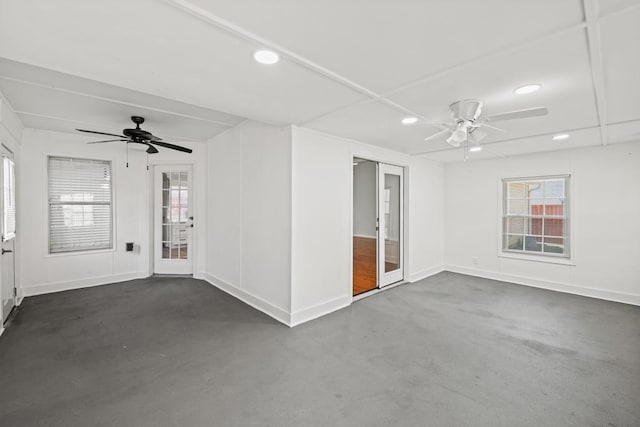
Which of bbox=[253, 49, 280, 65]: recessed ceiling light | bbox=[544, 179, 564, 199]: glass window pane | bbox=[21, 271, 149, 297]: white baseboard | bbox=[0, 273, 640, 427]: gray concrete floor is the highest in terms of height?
bbox=[253, 49, 280, 65]: recessed ceiling light

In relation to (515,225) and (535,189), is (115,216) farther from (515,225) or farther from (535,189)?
(535,189)

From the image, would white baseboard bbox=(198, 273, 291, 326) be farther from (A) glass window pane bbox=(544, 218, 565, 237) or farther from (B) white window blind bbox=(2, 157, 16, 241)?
(A) glass window pane bbox=(544, 218, 565, 237)

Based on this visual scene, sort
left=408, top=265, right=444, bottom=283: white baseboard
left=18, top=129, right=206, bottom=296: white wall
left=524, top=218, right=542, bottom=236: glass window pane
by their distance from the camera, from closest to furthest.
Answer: left=18, top=129, right=206, bottom=296: white wall
left=524, top=218, right=542, bottom=236: glass window pane
left=408, top=265, right=444, bottom=283: white baseboard

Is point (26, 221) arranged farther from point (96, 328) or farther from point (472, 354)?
point (472, 354)

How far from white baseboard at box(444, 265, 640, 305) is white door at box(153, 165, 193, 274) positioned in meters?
5.29

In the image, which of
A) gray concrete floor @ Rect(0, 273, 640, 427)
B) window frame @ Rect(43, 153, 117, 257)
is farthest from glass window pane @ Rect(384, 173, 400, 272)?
window frame @ Rect(43, 153, 117, 257)

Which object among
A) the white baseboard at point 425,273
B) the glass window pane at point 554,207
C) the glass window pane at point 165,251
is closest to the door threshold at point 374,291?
the white baseboard at point 425,273

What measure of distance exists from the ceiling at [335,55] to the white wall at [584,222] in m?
1.65

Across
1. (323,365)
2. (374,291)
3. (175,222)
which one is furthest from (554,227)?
(175,222)

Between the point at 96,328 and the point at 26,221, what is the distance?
2464 millimetres

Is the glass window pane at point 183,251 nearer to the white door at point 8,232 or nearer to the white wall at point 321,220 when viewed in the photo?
the white door at point 8,232

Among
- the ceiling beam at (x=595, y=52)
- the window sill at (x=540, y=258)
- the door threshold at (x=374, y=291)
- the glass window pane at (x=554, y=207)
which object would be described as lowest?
the door threshold at (x=374, y=291)

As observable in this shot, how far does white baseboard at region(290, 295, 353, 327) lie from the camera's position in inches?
129

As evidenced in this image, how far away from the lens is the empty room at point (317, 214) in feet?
5.23
